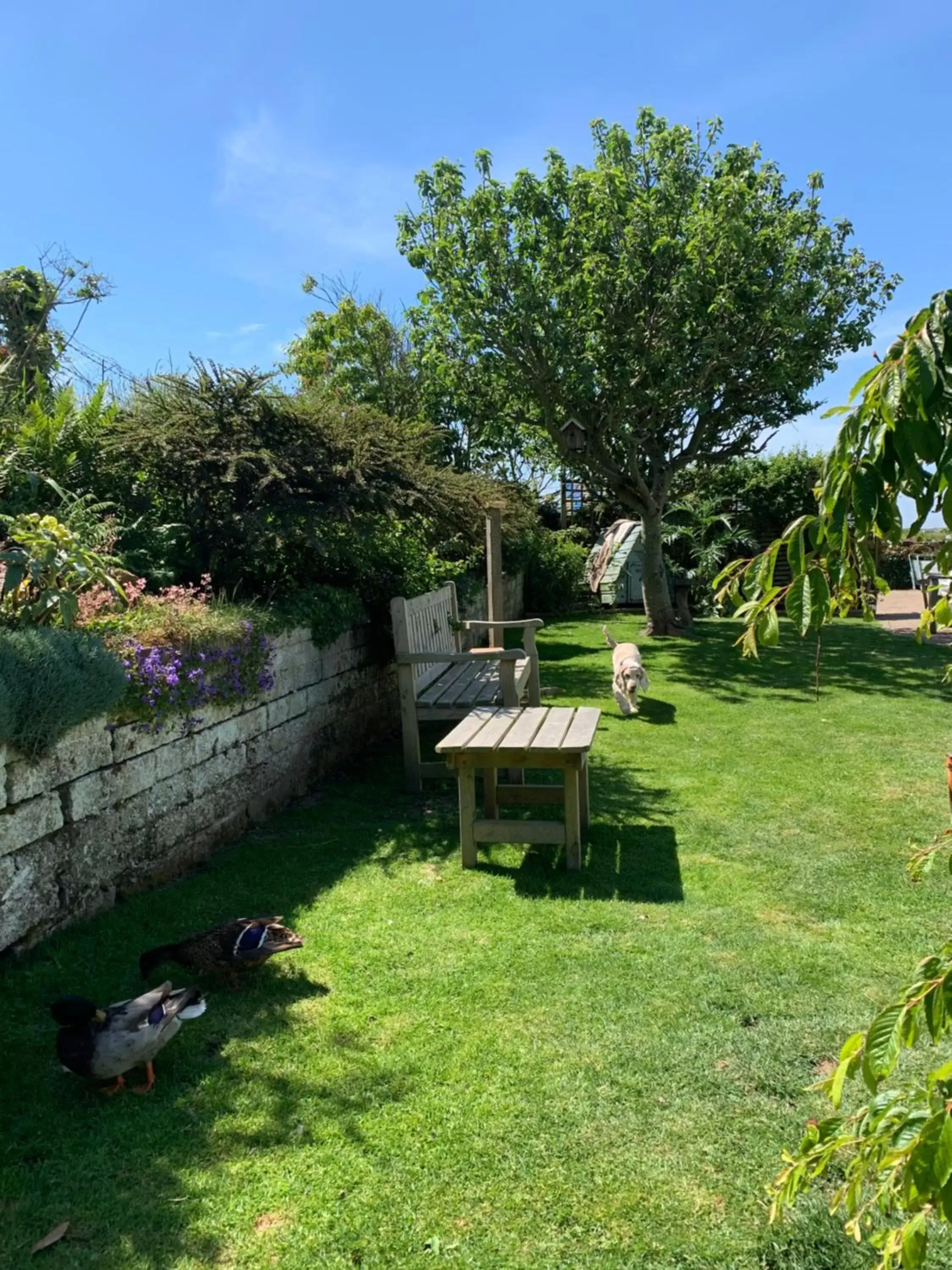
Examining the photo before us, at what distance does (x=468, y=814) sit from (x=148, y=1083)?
2.16m

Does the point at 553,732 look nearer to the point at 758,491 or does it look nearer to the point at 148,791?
the point at 148,791

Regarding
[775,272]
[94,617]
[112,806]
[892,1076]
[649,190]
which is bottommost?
[892,1076]

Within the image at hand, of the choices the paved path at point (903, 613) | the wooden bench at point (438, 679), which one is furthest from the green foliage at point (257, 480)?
the paved path at point (903, 613)

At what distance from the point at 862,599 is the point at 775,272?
12664 mm

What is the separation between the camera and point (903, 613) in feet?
54.6

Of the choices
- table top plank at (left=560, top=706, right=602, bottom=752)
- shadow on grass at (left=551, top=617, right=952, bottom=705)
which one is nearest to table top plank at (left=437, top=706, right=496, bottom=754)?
table top plank at (left=560, top=706, right=602, bottom=752)

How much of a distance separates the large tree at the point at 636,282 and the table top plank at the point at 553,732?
7887 mm

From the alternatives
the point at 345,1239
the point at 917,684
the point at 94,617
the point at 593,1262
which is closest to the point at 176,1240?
the point at 345,1239

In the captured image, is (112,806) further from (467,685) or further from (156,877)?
(467,685)

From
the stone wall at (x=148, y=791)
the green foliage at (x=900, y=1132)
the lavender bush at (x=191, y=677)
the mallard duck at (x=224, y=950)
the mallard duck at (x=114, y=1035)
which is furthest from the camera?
the lavender bush at (x=191, y=677)

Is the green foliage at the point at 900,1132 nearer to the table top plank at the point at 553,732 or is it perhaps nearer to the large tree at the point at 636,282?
the table top plank at the point at 553,732

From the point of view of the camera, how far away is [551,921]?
4.01 metres

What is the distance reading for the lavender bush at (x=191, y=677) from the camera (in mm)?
4180

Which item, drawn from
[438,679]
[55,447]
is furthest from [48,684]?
[438,679]
